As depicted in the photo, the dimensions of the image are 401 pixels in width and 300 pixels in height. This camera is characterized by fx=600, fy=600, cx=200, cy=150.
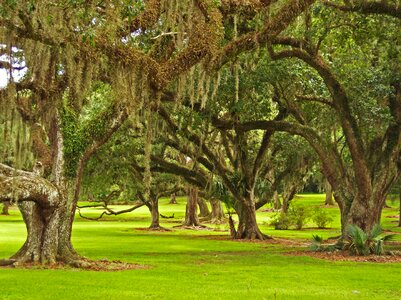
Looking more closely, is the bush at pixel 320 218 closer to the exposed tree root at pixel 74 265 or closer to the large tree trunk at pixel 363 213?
the large tree trunk at pixel 363 213

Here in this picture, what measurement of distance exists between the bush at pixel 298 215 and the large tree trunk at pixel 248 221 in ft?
40.1

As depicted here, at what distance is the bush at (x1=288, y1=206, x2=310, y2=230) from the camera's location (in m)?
43.3

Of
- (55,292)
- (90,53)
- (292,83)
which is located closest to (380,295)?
(55,292)

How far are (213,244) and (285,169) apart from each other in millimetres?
8827

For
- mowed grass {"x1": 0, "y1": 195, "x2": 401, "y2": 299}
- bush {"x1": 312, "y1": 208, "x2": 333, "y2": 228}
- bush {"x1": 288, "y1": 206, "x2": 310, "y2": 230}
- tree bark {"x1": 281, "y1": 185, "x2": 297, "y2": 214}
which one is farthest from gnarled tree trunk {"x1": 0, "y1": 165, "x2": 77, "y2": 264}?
bush {"x1": 312, "y1": 208, "x2": 333, "y2": 228}

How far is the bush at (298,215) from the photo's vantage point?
4331 cm

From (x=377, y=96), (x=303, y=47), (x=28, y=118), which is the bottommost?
(x=28, y=118)

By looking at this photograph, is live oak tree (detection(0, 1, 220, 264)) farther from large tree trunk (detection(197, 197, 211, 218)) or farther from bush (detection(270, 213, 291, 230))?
large tree trunk (detection(197, 197, 211, 218))

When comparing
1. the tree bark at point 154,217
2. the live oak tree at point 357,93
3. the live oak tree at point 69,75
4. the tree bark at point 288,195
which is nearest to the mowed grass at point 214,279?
the live oak tree at point 69,75

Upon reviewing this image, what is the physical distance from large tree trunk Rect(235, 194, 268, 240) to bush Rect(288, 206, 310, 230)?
1224 centimetres

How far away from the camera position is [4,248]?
76.4 feet

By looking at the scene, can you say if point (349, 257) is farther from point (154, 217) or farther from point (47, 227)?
point (154, 217)

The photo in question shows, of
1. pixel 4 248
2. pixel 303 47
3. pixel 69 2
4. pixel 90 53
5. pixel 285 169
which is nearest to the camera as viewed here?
pixel 69 2

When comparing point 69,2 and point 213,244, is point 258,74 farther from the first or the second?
point 69,2
